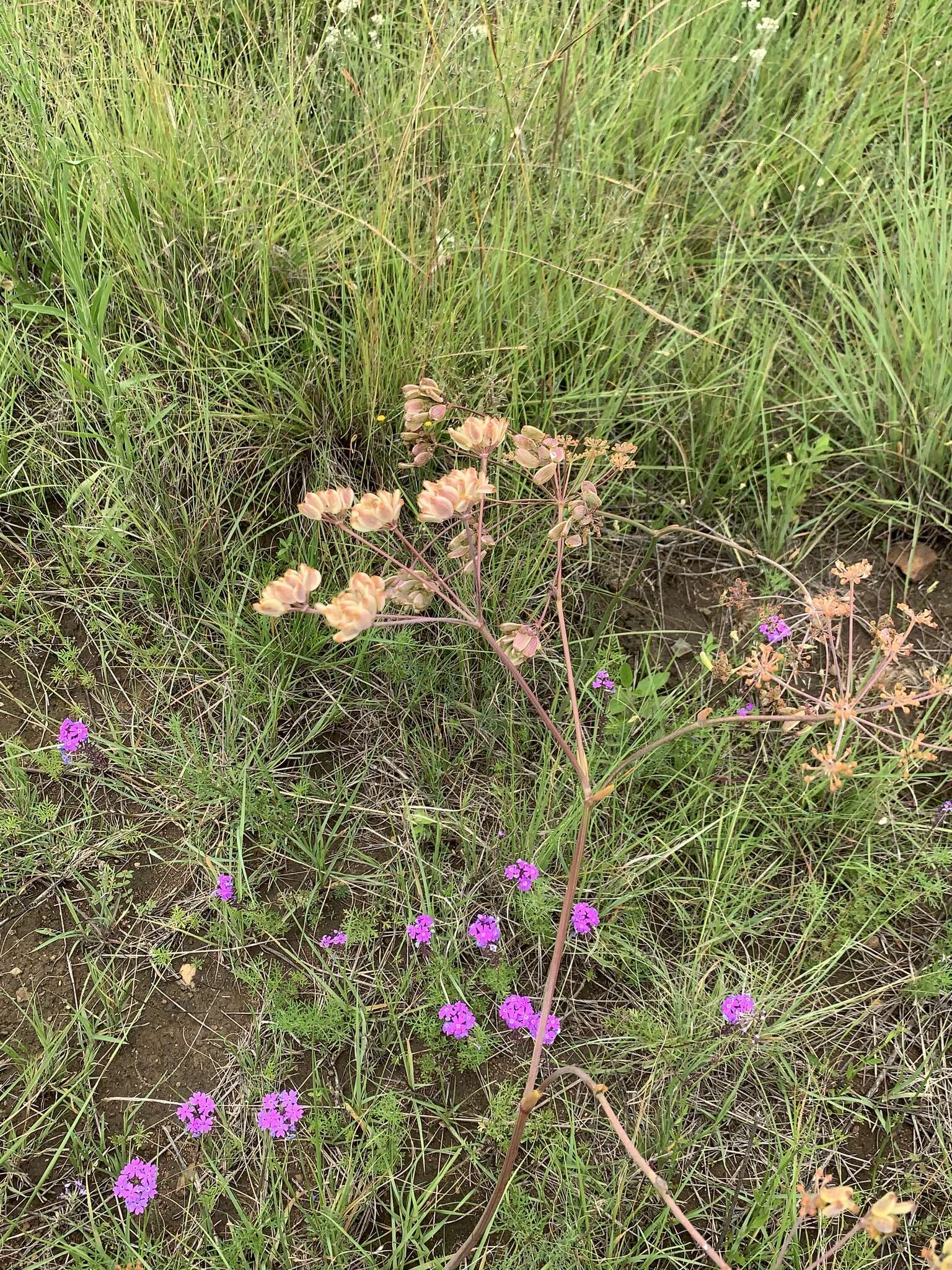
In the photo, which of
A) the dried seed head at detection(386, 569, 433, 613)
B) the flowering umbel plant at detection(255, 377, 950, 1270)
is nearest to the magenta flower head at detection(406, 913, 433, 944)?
the flowering umbel plant at detection(255, 377, 950, 1270)

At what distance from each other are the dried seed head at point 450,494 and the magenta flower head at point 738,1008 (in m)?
1.06

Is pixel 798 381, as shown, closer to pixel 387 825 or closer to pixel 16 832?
pixel 387 825

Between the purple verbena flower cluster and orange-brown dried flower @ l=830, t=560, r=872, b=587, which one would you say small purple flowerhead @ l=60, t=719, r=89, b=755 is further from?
orange-brown dried flower @ l=830, t=560, r=872, b=587

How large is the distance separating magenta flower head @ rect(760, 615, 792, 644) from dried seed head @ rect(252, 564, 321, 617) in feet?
4.06

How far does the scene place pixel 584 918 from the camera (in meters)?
1.71

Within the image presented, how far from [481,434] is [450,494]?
140mm

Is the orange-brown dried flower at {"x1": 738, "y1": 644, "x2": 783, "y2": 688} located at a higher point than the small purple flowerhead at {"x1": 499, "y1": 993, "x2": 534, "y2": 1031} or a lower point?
higher

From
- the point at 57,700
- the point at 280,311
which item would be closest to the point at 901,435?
the point at 280,311

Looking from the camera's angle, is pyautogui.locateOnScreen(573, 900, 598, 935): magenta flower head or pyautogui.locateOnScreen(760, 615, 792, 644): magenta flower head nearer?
pyautogui.locateOnScreen(573, 900, 598, 935): magenta flower head

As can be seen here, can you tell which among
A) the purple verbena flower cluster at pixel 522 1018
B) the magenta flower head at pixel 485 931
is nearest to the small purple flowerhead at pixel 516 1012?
the purple verbena flower cluster at pixel 522 1018

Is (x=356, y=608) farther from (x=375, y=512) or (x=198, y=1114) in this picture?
(x=198, y=1114)

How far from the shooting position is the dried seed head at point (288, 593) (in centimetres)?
112

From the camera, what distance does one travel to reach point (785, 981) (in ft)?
5.59

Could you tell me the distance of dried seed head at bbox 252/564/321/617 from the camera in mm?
1120
